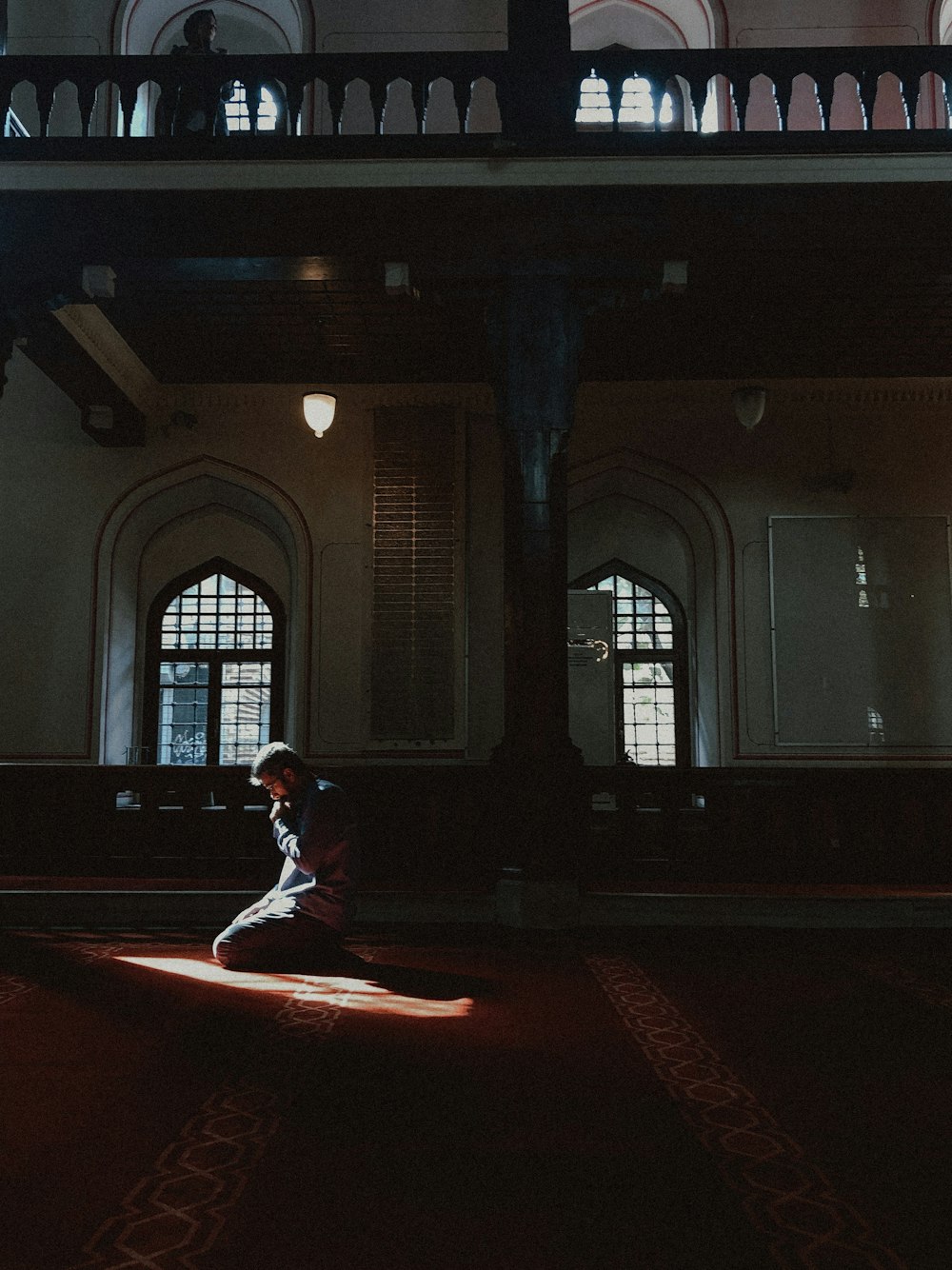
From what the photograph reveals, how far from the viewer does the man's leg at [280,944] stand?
5.03 meters

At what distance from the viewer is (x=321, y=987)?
183 inches

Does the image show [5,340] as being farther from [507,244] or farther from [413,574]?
[413,574]

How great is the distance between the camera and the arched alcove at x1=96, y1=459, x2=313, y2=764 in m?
9.42

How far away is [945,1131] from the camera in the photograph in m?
2.85

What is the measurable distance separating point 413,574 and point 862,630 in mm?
3916

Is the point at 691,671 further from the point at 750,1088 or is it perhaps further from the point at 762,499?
the point at 750,1088

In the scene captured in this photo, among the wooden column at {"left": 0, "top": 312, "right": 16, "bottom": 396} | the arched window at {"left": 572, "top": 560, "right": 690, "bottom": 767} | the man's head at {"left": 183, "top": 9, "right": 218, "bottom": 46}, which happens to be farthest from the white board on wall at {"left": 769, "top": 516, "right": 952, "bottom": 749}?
the wooden column at {"left": 0, "top": 312, "right": 16, "bottom": 396}

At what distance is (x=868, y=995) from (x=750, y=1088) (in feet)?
5.16

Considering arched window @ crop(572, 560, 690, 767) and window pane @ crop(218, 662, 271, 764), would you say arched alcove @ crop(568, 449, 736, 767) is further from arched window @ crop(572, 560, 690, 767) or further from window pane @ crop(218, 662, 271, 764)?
window pane @ crop(218, 662, 271, 764)

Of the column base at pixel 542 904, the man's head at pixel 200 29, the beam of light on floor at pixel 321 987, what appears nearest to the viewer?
the beam of light on floor at pixel 321 987

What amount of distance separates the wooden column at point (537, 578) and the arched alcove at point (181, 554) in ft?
11.2

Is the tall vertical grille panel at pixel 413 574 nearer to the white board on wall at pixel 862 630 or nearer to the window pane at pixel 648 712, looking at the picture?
the window pane at pixel 648 712

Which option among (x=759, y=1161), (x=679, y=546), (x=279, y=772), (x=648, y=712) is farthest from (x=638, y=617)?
(x=759, y=1161)

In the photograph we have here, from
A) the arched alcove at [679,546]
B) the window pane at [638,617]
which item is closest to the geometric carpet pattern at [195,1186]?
the arched alcove at [679,546]
